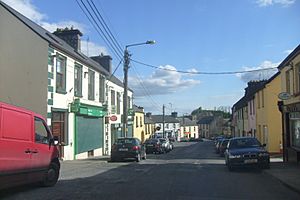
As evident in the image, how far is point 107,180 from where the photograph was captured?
14.7 metres

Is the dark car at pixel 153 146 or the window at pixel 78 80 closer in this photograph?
the window at pixel 78 80

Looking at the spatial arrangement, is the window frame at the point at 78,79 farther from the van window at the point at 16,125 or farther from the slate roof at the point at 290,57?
the van window at the point at 16,125

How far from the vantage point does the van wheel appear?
489 inches

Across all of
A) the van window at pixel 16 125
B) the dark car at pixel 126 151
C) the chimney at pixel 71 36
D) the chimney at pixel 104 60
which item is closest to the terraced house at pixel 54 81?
the chimney at pixel 71 36

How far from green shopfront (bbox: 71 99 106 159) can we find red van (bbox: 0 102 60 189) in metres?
13.9

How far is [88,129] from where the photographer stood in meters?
30.6

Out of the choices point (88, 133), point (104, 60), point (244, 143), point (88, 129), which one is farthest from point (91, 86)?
point (244, 143)

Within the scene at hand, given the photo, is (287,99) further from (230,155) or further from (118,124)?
(118,124)

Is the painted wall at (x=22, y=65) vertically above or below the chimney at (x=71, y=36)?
below

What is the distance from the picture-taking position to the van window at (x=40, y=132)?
11.7m

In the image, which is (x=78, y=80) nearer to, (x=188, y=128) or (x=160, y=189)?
(x=160, y=189)

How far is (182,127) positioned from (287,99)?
12183cm

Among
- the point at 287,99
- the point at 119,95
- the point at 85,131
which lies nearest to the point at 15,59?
the point at 85,131

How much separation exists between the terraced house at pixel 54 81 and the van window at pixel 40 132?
32.4ft
